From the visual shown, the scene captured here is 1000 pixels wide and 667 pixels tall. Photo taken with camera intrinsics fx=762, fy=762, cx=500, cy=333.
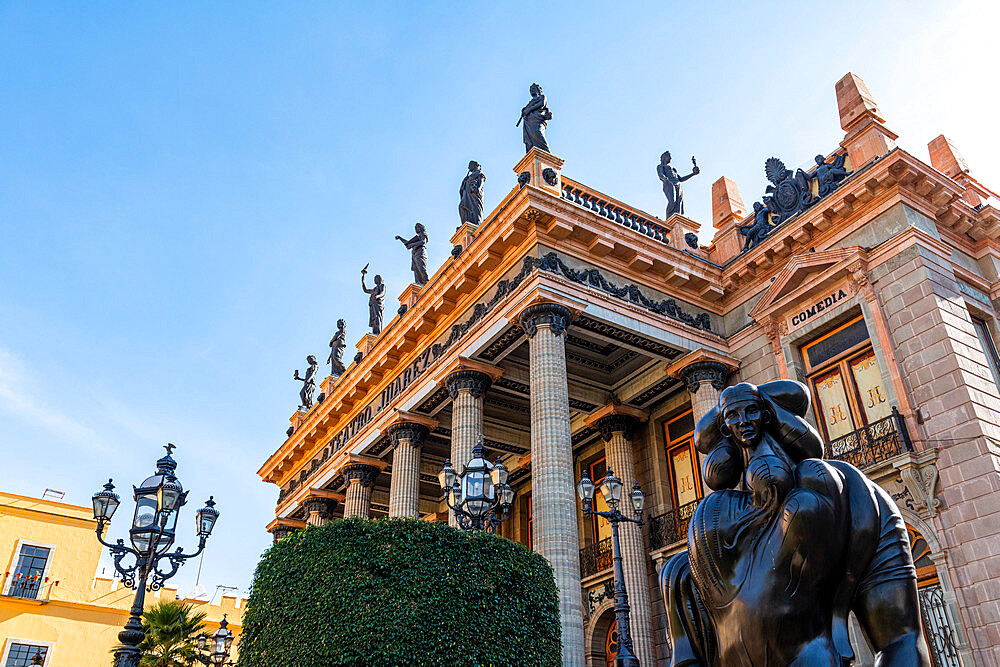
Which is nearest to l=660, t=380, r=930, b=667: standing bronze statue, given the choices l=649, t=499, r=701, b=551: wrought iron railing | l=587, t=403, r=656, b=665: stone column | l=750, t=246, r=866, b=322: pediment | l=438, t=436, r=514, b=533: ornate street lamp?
l=438, t=436, r=514, b=533: ornate street lamp

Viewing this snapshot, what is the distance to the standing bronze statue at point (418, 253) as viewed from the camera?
72.9 feet

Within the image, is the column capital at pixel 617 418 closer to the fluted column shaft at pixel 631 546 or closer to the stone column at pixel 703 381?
the fluted column shaft at pixel 631 546

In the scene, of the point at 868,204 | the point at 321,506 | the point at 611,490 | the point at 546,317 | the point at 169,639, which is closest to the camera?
the point at 611,490

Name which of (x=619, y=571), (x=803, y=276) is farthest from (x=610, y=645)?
(x=803, y=276)

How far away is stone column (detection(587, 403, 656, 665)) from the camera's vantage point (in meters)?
16.0

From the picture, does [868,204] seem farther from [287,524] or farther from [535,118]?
[287,524]

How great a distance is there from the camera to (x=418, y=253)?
2264 cm

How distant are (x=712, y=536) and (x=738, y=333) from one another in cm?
1518

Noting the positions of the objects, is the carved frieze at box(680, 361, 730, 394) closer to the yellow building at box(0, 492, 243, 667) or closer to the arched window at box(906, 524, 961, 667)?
the arched window at box(906, 524, 961, 667)

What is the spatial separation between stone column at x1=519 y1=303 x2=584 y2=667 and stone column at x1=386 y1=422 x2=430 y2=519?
18.1ft

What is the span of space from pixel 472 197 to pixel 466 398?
215 inches

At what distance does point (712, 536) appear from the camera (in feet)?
9.43

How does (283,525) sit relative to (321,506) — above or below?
above

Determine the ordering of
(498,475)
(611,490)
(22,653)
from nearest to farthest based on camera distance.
A: (498,475) → (611,490) → (22,653)
